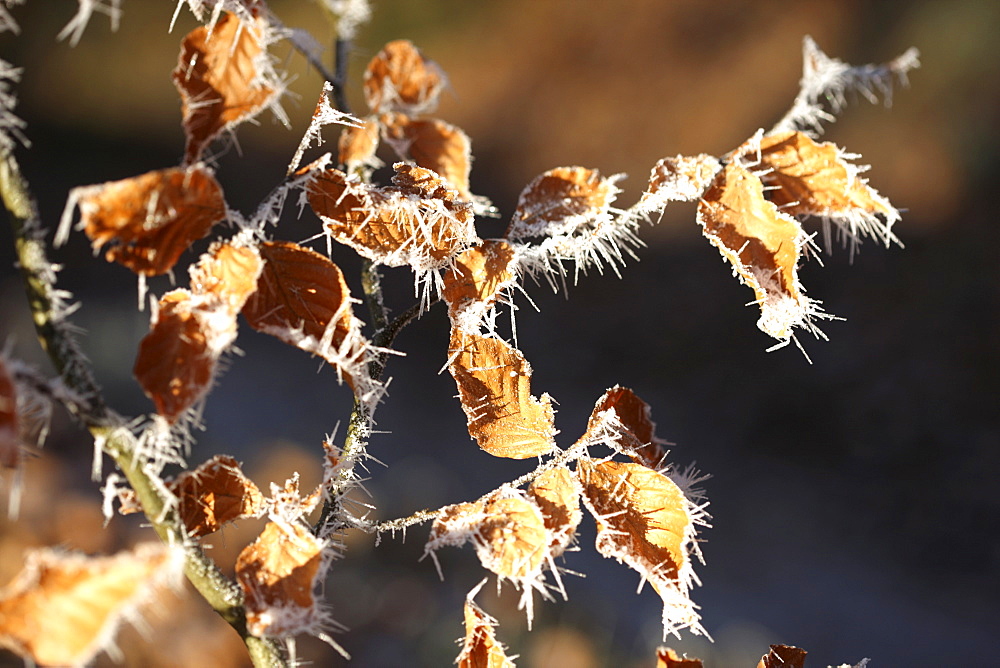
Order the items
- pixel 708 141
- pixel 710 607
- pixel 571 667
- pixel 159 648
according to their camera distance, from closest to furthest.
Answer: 1. pixel 159 648
2. pixel 571 667
3. pixel 710 607
4. pixel 708 141

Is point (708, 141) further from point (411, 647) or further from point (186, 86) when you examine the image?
point (186, 86)

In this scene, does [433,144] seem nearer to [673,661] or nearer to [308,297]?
[308,297]

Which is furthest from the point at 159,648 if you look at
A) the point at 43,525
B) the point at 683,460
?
the point at 683,460

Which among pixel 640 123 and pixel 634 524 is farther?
pixel 640 123

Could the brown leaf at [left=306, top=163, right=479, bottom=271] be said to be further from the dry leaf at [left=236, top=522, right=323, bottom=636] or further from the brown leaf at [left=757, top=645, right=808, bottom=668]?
the brown leaf at [left=757, top=645, right=808, bottom=668]

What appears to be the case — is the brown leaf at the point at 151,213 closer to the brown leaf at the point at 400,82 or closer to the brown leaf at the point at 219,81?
the brown leaf at the point at 219,81

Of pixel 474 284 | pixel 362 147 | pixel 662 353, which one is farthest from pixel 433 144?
pixel 662 353

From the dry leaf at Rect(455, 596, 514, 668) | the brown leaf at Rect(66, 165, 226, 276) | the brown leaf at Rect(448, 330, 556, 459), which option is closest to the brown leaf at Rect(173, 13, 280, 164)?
the brown leaf at Rect(66, 165, 226, 276)
